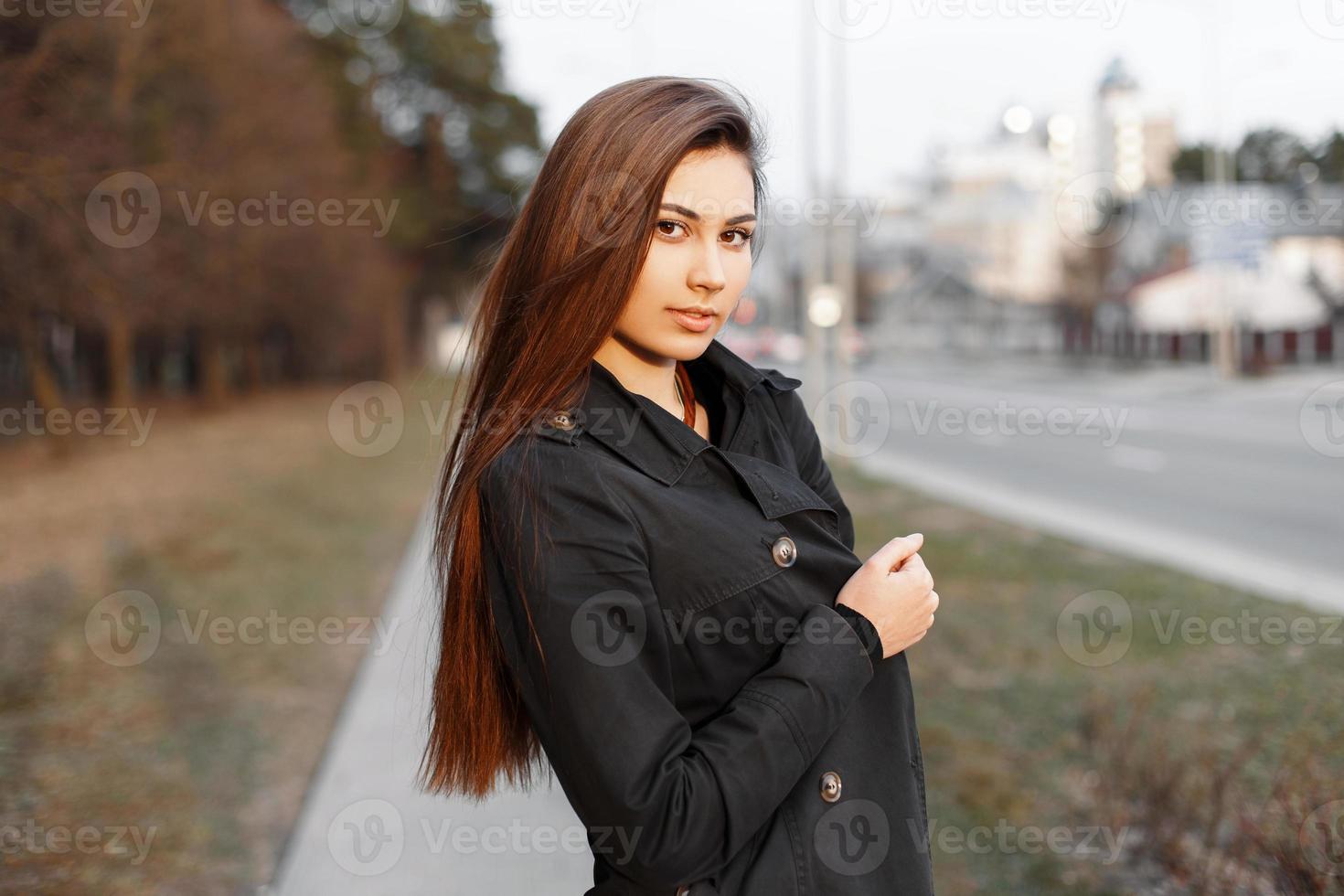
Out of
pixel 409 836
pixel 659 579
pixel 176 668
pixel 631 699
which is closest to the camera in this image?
pixel 631 699

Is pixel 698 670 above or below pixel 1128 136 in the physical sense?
below

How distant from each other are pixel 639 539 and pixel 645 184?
0.48m

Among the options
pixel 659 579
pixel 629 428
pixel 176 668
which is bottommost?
pixel 176 668

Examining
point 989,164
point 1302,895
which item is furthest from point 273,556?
point 989,164

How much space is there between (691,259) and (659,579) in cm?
45

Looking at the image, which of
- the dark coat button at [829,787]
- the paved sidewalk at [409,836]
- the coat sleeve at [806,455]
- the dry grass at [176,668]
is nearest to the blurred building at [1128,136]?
the dry grass at [176,668]

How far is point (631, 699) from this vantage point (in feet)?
4.47

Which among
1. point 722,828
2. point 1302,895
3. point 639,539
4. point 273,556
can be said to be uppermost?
point 639,539

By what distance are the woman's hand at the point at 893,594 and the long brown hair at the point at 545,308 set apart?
0.47m

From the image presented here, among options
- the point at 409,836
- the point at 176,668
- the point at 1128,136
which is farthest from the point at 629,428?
the point at 1128,136

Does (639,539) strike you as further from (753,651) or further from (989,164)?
(989,164)

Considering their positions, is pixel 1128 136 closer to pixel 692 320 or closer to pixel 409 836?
pixel 409 836

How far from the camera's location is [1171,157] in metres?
31.3

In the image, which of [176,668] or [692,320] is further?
[176,668]
